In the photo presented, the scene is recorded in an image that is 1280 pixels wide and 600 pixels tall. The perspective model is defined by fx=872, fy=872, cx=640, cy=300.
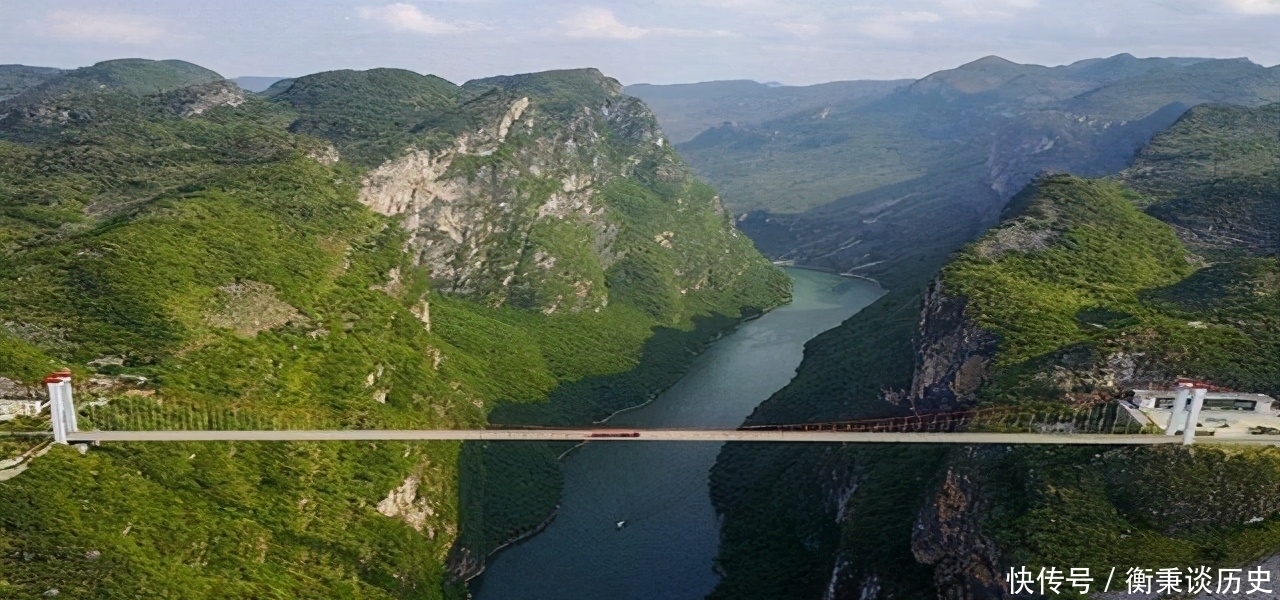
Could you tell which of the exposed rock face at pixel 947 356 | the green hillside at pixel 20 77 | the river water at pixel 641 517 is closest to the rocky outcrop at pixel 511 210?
the river water at pixel 641 517

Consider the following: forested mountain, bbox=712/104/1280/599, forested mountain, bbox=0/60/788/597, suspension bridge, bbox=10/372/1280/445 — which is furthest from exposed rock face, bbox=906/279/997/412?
forested mountain, bbox=0/60/788/597

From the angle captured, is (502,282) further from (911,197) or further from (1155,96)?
(1155,96)

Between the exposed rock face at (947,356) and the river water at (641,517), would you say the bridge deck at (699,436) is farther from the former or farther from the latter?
the river water at (641,517)

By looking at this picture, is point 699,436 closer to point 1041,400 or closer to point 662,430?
point 662,430

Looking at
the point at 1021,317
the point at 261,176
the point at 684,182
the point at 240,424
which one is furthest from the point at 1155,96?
the point at 240,424

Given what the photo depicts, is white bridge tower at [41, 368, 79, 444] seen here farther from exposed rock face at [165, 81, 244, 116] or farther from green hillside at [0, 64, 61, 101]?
green hillside at [0, 64, 61, 101]

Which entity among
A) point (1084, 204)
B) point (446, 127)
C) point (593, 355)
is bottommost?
point (593, 355)

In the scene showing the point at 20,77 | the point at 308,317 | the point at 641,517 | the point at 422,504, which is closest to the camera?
the point at 422,504

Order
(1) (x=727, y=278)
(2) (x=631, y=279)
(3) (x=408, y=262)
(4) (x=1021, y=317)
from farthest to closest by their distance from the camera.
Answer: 1. (1) (x=727, y=278)
2. (2) (x=631, y=279)
3. (3) (x=408, y=262)
4. (4) (x=1021, y=317)

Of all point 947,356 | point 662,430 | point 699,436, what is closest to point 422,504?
point 662,430
